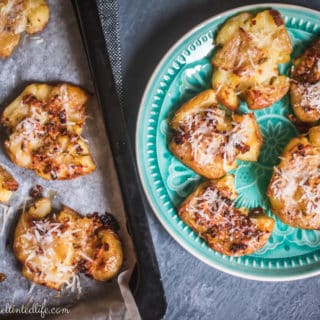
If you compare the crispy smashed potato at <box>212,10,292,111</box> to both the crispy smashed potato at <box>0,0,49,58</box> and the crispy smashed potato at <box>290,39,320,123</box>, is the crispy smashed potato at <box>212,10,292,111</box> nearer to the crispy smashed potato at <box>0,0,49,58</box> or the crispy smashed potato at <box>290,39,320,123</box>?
the crispy smashed potato at <box>290,39,320,123</box>

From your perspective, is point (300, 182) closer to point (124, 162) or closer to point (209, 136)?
point (209, 136)

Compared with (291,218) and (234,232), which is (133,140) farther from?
(291,218)

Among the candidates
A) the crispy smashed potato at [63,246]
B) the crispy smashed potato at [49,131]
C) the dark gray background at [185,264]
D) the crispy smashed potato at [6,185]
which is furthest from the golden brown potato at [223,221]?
the crispy smashed potato at [6,185]

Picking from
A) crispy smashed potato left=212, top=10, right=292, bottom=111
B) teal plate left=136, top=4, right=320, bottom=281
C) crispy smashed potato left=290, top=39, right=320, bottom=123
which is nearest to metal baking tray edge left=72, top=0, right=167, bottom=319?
teal plate left=136, top=4, right=320, bottom=281

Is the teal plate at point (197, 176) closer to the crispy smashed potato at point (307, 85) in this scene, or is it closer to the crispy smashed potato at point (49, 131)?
the crispy smashed potato at point (307, 85)

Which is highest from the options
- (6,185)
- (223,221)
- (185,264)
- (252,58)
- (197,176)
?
(252,58)

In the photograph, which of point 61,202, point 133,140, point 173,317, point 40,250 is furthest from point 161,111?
point 173,317

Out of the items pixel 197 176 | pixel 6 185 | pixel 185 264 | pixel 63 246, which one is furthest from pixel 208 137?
pixel 6 185
